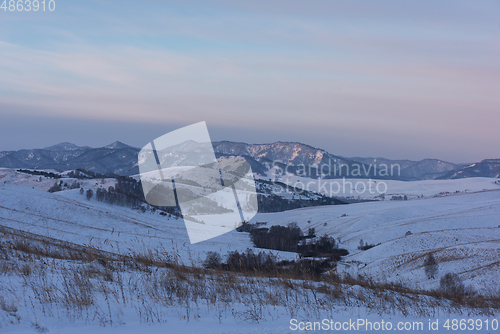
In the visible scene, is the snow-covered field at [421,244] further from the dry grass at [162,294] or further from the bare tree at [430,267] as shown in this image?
the dry grass at [162,294]

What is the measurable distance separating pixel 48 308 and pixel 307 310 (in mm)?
4988

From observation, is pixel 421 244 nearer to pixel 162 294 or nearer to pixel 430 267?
pixel 430 267

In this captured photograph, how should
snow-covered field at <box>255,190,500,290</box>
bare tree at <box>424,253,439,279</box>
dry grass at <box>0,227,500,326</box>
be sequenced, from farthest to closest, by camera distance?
bare tree at <box>424,253,439,279</box> → snow-covered field at <box>255,190,500,290</box> → dry grass at <box>0,227,500,326</box>

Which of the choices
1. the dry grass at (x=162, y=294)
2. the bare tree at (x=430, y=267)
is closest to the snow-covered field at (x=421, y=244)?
the bare tree at (x=430, y=267)

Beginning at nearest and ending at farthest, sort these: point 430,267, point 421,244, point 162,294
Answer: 1. point 162,294
2. point 430,267
3. point 421,244

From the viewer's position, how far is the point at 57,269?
767cm

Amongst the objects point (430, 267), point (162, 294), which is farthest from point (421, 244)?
point (162, 294)

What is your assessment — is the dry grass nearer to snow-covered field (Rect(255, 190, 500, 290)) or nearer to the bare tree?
snow-covered field (Rect(255, 190, 500, 290))

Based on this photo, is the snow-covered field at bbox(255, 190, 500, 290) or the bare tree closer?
the snow-covered field at bbox(255, 190, 500, 290)

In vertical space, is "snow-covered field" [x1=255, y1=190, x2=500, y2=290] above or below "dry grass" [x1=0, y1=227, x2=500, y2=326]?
below

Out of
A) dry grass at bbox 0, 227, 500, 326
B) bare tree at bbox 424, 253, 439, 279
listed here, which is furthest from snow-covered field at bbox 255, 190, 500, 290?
dry grass at bbox 0, 227, 500, 326

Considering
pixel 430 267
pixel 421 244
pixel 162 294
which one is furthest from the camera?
pixel 421 244

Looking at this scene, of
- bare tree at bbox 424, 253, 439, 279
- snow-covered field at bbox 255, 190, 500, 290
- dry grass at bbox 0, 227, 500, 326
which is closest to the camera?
dry grass at bbox 0, 227, 500, 326

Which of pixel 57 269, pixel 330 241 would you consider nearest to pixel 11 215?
pixel 57 269
